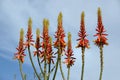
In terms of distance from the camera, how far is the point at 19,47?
24.3 meters

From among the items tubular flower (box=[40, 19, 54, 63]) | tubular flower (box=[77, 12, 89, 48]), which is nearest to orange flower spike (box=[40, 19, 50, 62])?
tubular flower (box=[40, 19, 54, 63])

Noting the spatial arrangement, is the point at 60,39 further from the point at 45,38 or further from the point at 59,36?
the point at 45,38

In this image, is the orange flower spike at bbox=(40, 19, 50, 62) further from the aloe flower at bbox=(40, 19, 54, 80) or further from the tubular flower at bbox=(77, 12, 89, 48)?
the tubular flower at bbox=(77, 12, 89, 48)

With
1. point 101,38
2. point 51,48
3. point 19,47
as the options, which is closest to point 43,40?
point 51,48

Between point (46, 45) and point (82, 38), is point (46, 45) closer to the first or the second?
point (46, 45)

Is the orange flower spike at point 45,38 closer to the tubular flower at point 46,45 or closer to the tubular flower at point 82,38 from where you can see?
the tubular flower at point 46,45

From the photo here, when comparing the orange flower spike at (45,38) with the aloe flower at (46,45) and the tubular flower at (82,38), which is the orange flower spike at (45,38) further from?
the tubular flower at (82,38)

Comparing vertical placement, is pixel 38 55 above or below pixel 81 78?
above

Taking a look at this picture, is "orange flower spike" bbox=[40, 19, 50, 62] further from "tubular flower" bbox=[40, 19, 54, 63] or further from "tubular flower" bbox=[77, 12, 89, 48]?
"tubular flower" bbox=[77, 12, 89, 48]

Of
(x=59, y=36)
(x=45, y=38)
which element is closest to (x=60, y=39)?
(x=59, y=36)

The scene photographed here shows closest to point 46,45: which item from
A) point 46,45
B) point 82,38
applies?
point 46,45

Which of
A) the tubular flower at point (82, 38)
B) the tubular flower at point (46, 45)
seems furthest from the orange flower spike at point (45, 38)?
the tubular flower at point (82, 38)

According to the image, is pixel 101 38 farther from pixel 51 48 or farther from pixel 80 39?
pixel 51 48

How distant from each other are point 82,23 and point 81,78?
429 cm
